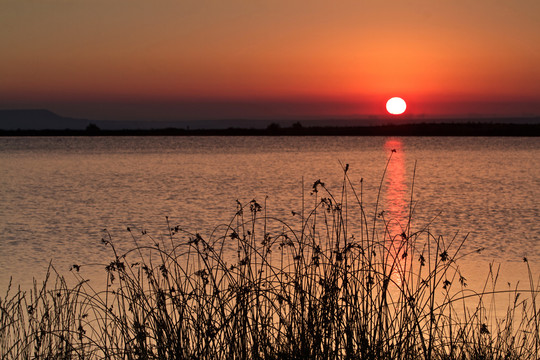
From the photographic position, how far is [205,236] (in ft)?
40.0

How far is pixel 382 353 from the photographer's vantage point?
14.6 feet

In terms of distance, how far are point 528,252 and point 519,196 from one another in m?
9.45

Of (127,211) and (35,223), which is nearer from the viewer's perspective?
(35,223)

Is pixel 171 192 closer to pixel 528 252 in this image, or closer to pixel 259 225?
pixel 259 225

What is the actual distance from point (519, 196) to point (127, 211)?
10845 millimetres

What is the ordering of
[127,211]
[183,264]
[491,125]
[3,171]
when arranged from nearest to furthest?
1. [183,264]
2. [127,211]
3. [3,171]
4. [491,125]

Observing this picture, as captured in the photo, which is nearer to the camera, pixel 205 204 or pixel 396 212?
pixel 396 212

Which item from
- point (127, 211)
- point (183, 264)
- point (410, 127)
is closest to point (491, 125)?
point (410, 127)

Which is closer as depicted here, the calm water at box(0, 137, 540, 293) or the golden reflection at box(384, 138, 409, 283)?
the golden reflection at box(384, 138, 409, 283)

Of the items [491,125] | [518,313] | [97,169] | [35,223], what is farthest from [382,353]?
[491,125]

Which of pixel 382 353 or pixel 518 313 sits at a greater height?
pixel 382 353

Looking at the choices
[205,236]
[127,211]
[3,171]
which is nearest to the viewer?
[205,236]

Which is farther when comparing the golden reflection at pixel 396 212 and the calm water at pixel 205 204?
the calm water at pixel 205 204

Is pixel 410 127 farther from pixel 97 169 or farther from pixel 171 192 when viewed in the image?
pixel 171 192
